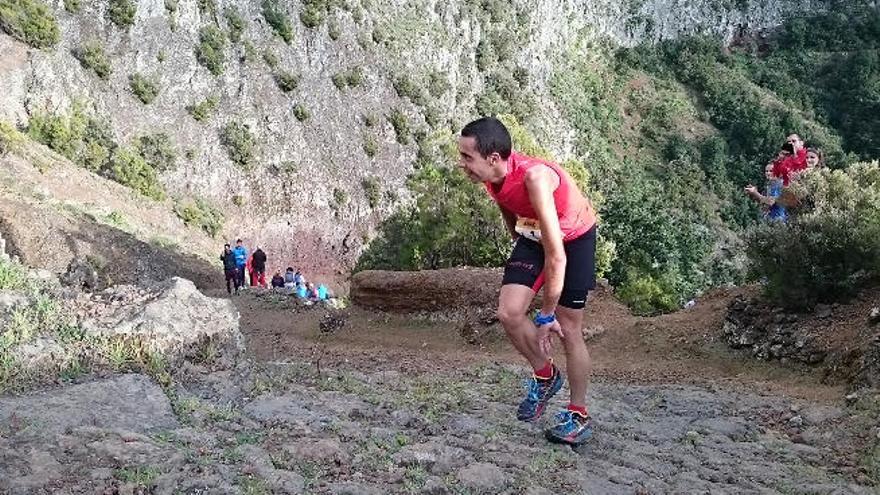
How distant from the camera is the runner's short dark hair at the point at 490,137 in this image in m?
4.45

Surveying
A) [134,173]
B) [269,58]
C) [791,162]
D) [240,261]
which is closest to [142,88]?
[134,173]

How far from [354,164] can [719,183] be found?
87.8 feet

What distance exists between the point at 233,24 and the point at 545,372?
114 ft

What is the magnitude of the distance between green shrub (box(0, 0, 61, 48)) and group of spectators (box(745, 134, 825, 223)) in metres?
27.9

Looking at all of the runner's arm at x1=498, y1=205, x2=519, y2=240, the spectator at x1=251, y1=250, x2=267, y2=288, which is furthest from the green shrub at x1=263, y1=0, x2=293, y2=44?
the runner's arm at x1=498, y1=205, x2=519, y2=240

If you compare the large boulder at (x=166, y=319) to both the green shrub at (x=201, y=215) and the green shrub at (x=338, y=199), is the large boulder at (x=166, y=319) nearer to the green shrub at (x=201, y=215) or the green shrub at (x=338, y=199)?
the green shrub at (x=201, y=215)

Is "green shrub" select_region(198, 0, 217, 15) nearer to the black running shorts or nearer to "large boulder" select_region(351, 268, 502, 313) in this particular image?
"large boulder" select_region(351, 268, 502, 313)

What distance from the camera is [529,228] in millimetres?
4723

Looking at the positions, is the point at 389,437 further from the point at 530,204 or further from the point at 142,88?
the point at 142,88

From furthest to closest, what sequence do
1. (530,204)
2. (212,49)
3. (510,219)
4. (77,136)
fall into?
(212,49) → (77,136) → (510,219) → (530,204)

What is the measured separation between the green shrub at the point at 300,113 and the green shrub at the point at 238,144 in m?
3.07

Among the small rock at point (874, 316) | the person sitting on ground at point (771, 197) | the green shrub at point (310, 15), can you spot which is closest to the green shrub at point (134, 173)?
the green shrub at point (310, 15)

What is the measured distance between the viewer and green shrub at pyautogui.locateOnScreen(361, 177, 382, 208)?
38.0 metres

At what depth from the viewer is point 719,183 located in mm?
52469
